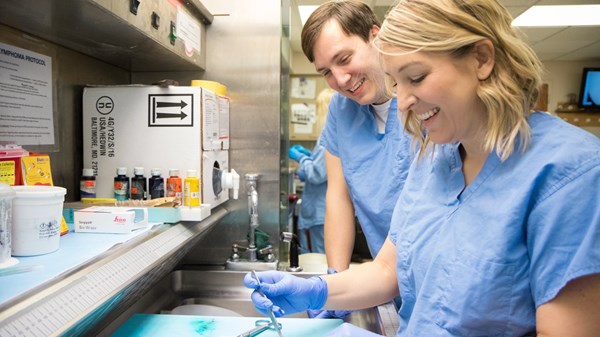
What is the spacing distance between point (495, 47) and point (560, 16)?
16.3 feet

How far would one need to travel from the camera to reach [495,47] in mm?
809

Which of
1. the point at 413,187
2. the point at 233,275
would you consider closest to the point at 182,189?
the point at 233,275

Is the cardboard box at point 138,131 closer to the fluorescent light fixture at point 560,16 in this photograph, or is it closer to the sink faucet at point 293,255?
the sink faucet at point 293,255

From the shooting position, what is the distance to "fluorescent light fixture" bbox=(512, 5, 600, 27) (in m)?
4.49

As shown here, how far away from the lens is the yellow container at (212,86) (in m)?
1.61

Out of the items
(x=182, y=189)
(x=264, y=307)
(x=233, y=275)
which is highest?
(x=182, y=189)

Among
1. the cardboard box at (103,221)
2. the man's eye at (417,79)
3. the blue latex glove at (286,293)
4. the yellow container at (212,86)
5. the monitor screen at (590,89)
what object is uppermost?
the monitor screen at (590,89)

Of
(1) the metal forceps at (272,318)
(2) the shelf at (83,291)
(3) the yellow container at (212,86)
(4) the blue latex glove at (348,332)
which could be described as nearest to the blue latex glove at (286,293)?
(1) the metal forceps at (272,318)

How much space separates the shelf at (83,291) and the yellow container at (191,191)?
22 centimetres

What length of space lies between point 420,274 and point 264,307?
1.35ft

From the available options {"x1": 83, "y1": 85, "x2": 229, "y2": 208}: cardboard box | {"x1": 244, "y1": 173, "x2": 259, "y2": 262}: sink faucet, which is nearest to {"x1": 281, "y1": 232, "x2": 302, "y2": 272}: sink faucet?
{"x1": 244, "y1": 173, "x2": 259, "y2": 262}: sink faucet

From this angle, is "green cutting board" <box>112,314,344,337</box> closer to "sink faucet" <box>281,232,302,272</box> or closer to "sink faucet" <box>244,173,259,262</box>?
"sink faucet" <box>281,232,302,272</box>

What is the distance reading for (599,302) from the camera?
2.23 ft

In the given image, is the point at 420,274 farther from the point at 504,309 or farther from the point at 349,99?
the point at 349,99
